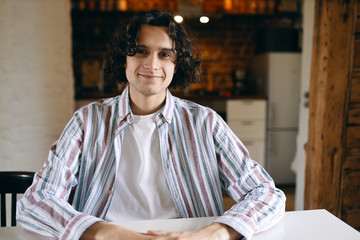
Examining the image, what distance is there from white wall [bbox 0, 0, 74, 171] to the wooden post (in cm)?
179

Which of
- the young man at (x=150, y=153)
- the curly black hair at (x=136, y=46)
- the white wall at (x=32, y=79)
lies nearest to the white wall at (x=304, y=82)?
the curly black hair at (x=136, y=46)

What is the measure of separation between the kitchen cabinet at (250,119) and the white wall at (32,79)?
184cm

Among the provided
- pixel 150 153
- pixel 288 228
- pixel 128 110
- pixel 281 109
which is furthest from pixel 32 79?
pixel 281 109

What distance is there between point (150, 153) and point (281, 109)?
9.23ft

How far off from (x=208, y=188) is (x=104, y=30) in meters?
3.60

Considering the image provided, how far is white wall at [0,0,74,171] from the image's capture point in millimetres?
2035

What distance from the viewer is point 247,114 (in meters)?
3.80

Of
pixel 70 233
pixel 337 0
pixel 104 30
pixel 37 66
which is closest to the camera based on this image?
pixel 70 233

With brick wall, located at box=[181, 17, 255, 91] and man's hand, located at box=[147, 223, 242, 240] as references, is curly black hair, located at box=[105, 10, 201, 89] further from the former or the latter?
brick wall, located at box=[181, 17, 255, 91]

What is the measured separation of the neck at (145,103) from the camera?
51.9 inches

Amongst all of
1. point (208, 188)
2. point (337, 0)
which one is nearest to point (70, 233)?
point (208, 188)

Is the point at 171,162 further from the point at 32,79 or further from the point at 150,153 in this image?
the point at 32,79

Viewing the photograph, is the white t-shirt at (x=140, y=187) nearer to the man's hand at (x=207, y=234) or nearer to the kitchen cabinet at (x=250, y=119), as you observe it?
the man's hand at (x=207, y=234)

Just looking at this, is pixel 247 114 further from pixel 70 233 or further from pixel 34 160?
pixel 70 233
